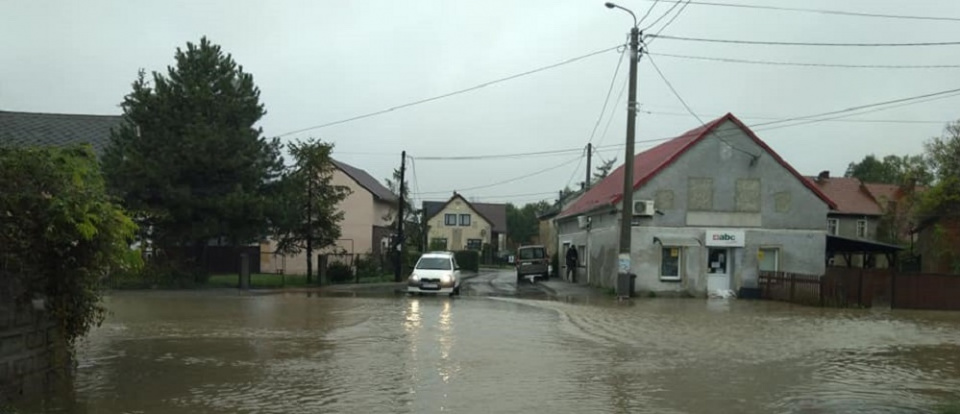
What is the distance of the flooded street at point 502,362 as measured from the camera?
851 cm

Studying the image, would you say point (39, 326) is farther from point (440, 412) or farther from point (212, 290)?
point (212, 290)

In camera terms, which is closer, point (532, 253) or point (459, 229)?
point (532, 253)

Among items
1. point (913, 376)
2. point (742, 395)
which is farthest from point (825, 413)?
point (913, 376)

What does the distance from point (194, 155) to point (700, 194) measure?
17772mm

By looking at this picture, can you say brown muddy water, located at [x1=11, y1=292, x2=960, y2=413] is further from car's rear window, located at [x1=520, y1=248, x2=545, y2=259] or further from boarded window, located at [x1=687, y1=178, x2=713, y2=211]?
car's rear window, located at [x1=520, y1=248, x2=545, y2=259]

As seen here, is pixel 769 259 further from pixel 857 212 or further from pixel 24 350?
pixel 857 212

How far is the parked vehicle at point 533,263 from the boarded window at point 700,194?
12.8 metres

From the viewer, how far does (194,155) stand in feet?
84.6

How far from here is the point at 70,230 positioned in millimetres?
8109

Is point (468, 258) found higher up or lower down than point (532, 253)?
lower down

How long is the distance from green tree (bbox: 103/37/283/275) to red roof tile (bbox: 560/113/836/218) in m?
13.4

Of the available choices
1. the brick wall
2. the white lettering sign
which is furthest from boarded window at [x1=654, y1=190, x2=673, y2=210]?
the brick wall

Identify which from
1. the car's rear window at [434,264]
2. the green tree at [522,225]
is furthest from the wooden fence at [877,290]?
the green tree at [522,225]

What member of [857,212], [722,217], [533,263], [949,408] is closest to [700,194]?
[722,217]
